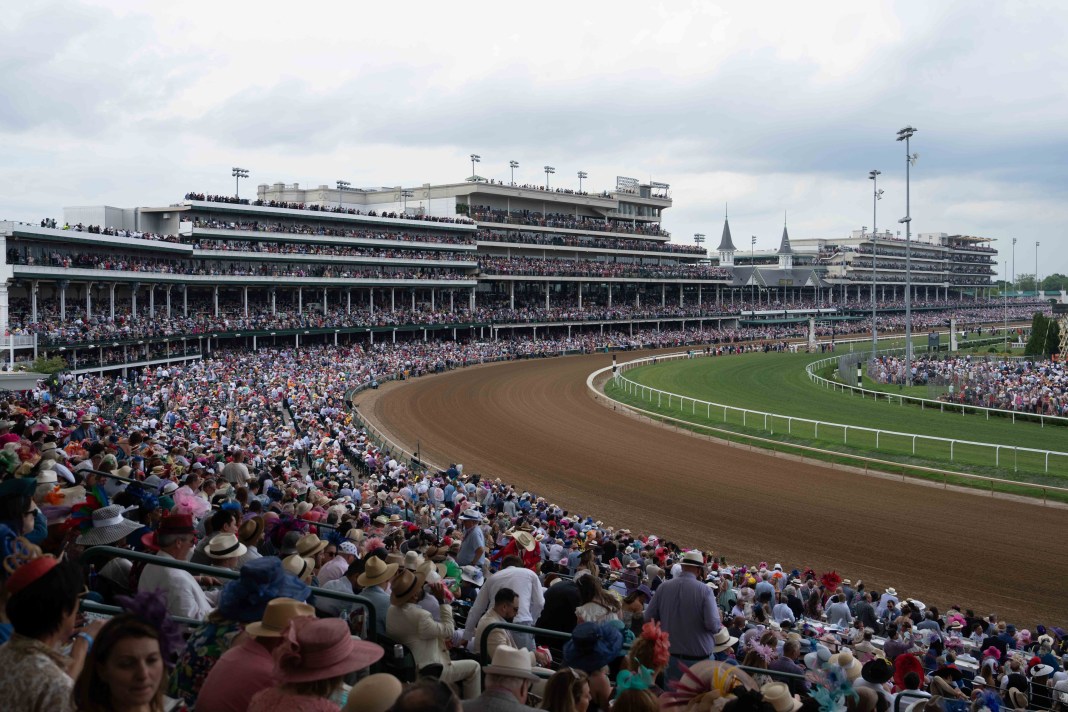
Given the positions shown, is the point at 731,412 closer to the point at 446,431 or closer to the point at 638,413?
the point at 638,413

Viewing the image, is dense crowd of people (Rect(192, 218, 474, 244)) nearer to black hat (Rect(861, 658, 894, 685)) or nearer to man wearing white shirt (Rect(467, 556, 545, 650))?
man wearing white shirt (Rect(467, 556, 545, 650))

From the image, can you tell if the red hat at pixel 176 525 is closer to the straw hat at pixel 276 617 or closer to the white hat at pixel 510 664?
Answer: the straw hat at pixel 276 617

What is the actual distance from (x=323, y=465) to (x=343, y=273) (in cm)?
3958

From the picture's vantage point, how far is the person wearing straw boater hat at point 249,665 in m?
3.55

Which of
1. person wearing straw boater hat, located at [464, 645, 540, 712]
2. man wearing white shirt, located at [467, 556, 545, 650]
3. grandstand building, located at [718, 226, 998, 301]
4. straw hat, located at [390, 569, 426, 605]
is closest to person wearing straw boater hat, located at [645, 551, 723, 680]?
man wearing white shirt, located at [467, 556, 545, 650]

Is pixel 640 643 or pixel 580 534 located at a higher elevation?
pixel 640 643

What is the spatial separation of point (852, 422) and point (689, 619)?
26915mm

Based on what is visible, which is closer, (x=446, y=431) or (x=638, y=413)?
(x=446, y=431)

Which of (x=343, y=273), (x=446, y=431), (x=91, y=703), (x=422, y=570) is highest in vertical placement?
(x=343, y=273)

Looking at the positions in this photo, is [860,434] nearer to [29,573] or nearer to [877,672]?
[877,672]

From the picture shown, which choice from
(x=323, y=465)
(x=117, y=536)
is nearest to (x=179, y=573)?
(x=117, y=536)

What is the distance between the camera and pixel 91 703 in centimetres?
299

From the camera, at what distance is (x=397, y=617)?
520 centimetres

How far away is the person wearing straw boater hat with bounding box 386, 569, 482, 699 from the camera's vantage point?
4.89 metres
